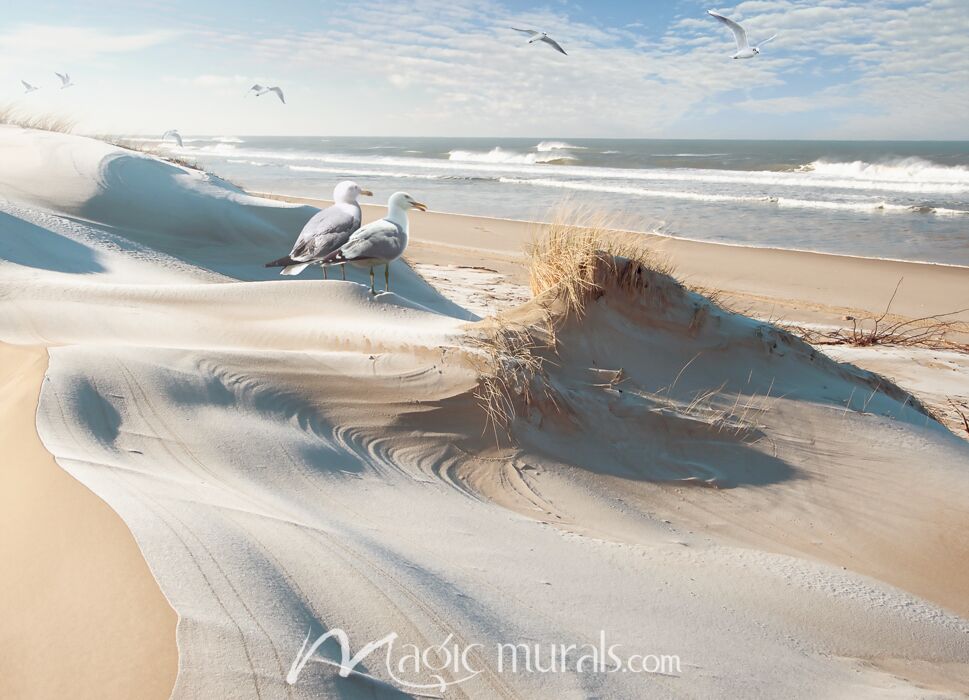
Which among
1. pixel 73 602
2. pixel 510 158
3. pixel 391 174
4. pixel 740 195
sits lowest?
pixel 73 602

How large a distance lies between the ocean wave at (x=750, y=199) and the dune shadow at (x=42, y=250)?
19.1 metres

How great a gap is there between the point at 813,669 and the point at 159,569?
166cm

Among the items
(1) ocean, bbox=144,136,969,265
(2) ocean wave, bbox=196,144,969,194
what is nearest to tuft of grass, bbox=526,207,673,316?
(1) ocean, bbox=144,136,969,265

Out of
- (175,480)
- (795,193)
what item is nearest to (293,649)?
(175,480)

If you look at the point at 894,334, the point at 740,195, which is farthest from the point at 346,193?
the point at 740,195

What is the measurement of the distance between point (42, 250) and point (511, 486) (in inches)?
183

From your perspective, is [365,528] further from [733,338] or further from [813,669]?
[733,338]

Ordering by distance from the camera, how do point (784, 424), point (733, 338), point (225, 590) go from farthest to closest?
point (733, 338) → point (784, 424) → point (225, 590)

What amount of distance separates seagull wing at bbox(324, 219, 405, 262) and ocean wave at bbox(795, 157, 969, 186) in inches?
1171

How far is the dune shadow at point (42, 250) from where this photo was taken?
5.11 metres

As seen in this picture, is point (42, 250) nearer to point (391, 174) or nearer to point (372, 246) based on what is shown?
A: point (372, 246)

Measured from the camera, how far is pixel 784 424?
3.51m

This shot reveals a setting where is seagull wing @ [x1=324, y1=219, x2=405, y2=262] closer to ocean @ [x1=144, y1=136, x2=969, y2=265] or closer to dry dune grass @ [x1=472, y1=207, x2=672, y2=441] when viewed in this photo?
dry dune grass @ [x1=472, y1=207, x2=672, y2=441]

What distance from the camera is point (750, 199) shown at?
21734 mm
